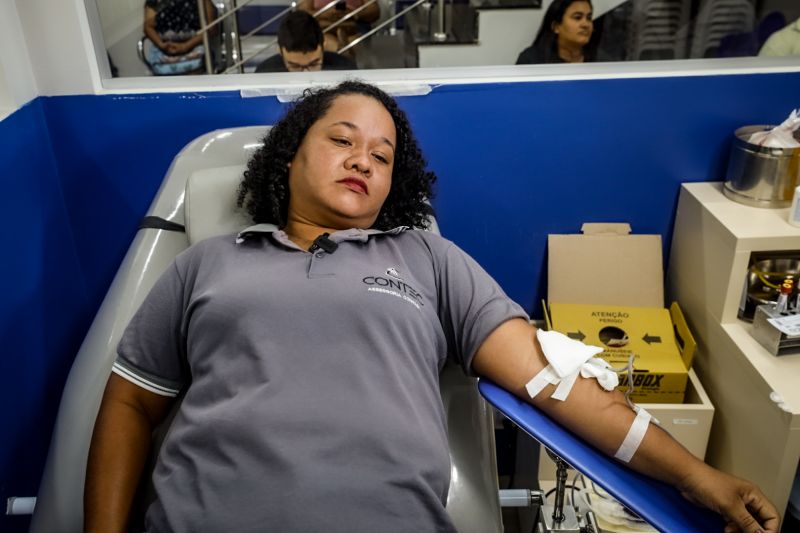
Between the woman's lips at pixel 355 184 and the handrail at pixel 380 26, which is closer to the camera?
the woman's lips at pixel 355 184

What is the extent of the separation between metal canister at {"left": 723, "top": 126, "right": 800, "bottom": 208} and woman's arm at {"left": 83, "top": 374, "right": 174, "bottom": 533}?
58.6 inches

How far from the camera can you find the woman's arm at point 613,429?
0.95m

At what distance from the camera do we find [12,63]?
157cm

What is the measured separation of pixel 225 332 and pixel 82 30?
0.99 meters

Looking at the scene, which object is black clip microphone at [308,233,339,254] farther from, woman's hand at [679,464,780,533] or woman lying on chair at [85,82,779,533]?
woman's hand at [679,464,780,533]

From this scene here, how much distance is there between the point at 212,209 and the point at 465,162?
74 cm

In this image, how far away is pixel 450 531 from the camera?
101 cm

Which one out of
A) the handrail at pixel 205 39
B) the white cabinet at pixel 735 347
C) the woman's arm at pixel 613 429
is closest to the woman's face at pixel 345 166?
the woman's arm at pixel 613 429

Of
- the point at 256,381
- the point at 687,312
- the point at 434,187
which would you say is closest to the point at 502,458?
the point at 687,312

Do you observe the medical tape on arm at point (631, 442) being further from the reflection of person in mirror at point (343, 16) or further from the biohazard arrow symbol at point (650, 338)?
the reflection of person in mirror at point (343, 16)

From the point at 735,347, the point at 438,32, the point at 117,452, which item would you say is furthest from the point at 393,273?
the point at 438,32

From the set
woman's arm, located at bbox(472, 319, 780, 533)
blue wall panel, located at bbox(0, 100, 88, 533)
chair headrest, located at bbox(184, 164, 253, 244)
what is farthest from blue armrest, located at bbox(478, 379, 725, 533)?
blue wall panel, located at bbox(0, 100, 88, 533)

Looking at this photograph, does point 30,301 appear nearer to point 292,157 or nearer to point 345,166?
point 292,157

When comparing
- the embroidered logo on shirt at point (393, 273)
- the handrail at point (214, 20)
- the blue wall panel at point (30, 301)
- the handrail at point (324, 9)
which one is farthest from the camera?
the handrail at point (324, 9)
